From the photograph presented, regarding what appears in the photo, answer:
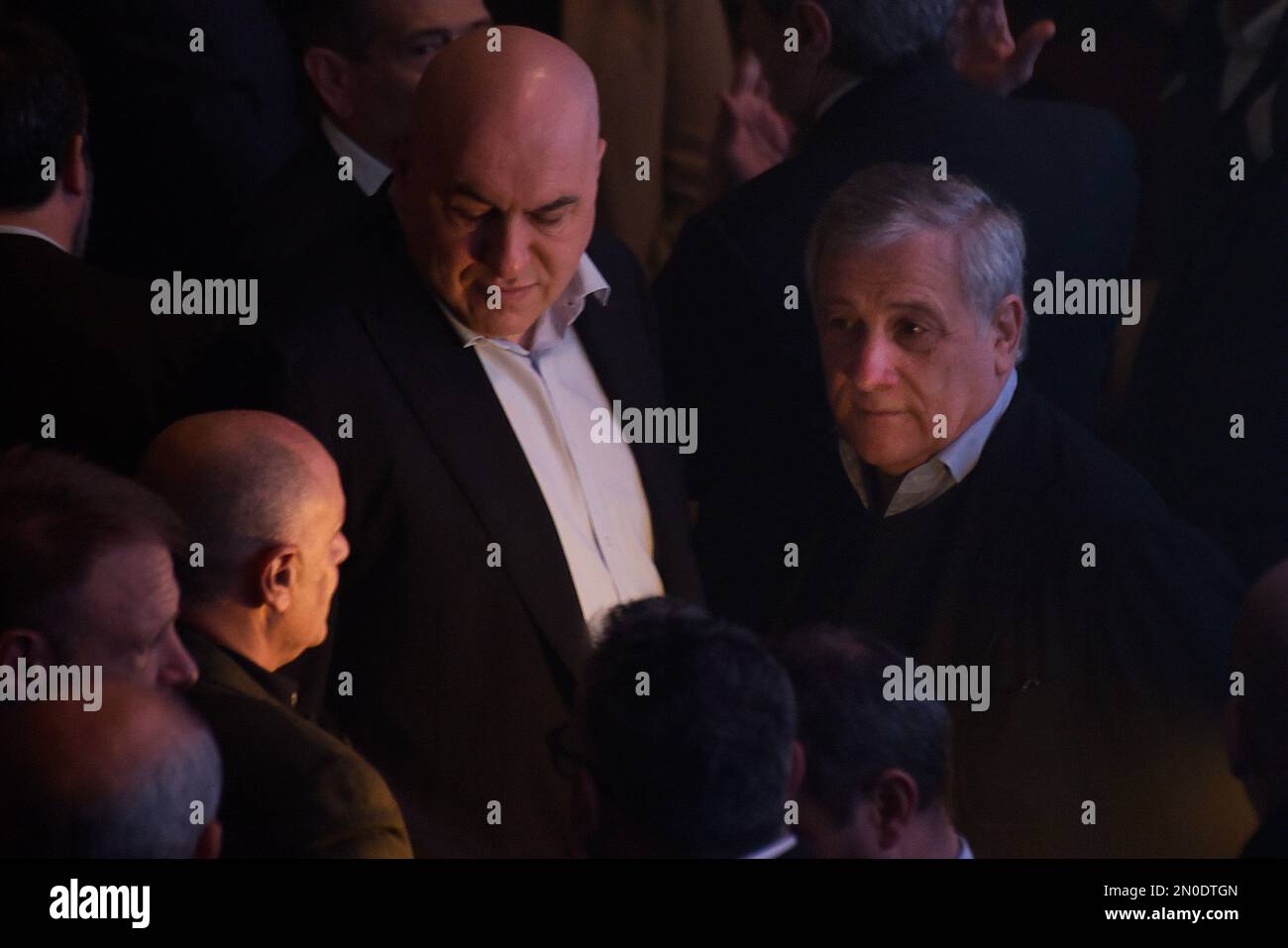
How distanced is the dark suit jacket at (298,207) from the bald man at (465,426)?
116 millimetres

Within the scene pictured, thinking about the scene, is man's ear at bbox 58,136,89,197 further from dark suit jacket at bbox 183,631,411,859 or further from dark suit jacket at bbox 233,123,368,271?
dark suit jacket at bbox 183,631,411,859

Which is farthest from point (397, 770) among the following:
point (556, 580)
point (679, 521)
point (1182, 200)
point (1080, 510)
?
point (1182, 200)

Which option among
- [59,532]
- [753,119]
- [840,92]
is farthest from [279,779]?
[840,92]

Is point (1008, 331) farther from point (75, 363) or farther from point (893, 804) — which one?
point (75, 363)

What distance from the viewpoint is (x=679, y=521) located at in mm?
4246

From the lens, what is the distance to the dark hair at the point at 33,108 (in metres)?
4.02

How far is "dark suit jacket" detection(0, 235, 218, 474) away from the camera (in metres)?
4.00

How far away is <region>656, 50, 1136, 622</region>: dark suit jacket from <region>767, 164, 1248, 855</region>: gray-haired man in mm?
49

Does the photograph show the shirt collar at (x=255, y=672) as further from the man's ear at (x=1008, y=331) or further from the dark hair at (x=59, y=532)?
the man's ear at (x=1008, y=331)

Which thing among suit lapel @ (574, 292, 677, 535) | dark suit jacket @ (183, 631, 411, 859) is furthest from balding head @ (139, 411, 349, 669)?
suit lapel @ (574, 292, 677, 535)

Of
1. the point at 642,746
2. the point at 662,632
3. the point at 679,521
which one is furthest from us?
the point at 679,521

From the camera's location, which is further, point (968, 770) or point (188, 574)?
point (968, 770)

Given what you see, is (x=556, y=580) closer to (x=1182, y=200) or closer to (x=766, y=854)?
(x=766, y=854)

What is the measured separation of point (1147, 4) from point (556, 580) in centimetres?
169
